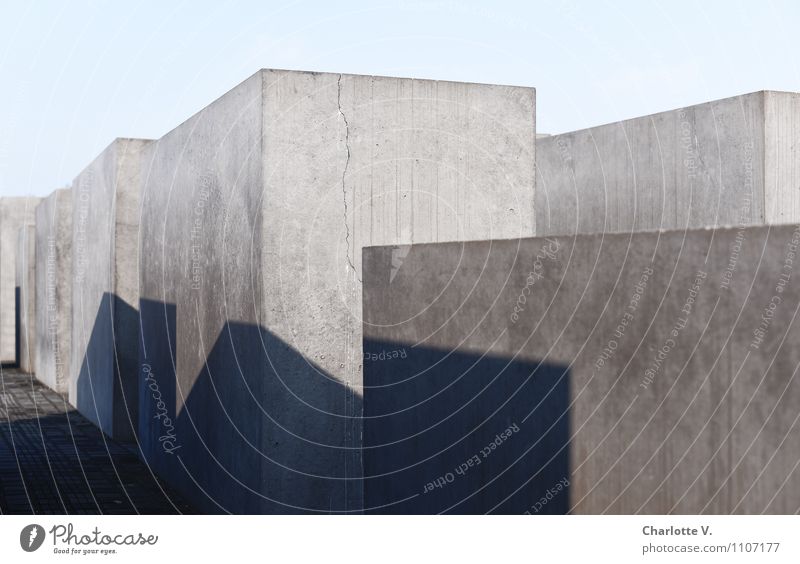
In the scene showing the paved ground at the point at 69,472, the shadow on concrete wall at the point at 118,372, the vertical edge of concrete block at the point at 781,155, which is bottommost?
the paved ground at the point at 69,472

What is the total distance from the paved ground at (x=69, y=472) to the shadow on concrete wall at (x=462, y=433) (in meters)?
3.24

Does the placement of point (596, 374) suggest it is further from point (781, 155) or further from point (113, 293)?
point (113, 293)

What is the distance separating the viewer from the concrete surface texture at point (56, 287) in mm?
19078

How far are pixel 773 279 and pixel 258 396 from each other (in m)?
4.89

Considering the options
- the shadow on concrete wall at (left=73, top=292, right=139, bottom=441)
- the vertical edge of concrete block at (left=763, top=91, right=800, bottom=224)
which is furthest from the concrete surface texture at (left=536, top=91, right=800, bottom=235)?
the shadow on concrete wall at (left=73, top=292, right=139, bottom=441)

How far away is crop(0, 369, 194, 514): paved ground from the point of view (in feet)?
31.6

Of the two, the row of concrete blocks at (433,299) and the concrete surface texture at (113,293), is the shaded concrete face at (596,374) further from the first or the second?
the concrete surface texture at (113,293)

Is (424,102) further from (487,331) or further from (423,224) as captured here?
(487,331)

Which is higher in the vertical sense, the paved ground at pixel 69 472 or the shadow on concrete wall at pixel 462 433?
the shadow on concrete wall at pixel 462 433

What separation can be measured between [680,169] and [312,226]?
5.11 metres

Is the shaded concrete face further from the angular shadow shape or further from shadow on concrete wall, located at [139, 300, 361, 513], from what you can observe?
the angular shadow shape

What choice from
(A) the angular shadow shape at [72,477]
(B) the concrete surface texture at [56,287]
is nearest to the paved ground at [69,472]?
(A) the angular shadow shape at [72,477]

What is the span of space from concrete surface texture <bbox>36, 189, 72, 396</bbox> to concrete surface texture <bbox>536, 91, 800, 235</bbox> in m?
9.61
